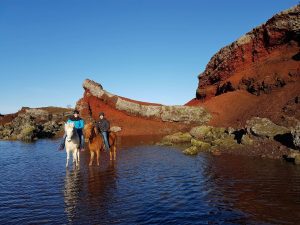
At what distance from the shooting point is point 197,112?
40.2 meters

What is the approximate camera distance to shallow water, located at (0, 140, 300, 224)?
9938 millimetres

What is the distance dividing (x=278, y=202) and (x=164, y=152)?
1383cm

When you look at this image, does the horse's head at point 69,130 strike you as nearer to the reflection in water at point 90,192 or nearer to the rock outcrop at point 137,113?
the reflection in water at point 90,192

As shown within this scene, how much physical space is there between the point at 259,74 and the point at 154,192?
110 ft

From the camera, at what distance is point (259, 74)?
42375 millimetres

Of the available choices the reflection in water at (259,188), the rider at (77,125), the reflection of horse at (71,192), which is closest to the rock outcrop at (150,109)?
the reflection in water at (259,188)

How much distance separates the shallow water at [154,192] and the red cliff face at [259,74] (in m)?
14.1

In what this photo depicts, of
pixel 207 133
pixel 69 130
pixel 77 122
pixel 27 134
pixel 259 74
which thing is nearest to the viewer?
pixel 69 130

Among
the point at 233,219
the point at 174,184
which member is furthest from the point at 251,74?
the point at 233,219

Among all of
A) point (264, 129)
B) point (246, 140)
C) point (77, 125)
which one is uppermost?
point (77, 125)

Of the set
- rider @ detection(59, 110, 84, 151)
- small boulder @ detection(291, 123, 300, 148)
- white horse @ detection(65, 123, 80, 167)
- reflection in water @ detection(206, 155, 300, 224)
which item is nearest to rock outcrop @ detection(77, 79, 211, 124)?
small boulder @ detection(291, 123, 300, 148)

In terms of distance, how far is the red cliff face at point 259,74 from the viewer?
1375 inches

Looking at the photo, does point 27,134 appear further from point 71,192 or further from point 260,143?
point 71,192

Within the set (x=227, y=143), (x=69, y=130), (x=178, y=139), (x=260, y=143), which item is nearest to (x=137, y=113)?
(x=178, y=139)
